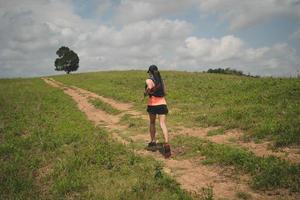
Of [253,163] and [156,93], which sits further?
[156,93]

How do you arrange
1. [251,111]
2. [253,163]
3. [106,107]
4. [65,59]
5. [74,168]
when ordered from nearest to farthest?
[253,163]
[74,168]
[251,111]
[106,107]
[65,59]

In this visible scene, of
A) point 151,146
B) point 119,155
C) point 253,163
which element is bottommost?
point 119,155

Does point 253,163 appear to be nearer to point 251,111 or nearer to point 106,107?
point 251,111

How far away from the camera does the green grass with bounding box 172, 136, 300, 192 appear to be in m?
8.13

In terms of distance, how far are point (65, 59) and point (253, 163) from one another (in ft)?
307

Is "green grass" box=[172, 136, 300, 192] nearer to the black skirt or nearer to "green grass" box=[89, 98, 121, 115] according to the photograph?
the black skirt

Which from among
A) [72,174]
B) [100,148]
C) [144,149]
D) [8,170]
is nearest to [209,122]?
[144,149]

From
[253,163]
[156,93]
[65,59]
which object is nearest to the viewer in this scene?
[253,163]

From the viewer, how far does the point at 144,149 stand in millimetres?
12656

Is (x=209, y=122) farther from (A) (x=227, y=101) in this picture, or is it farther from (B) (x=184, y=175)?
(B) (x=184, y=175)

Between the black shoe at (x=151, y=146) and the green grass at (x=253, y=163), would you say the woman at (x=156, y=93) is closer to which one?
the black shoe at (x=151, y=146)

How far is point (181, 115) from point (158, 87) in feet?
25.6

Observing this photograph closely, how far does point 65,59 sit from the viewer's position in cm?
→ 9788

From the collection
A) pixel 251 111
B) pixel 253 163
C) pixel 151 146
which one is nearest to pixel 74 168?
pixel 151 146
